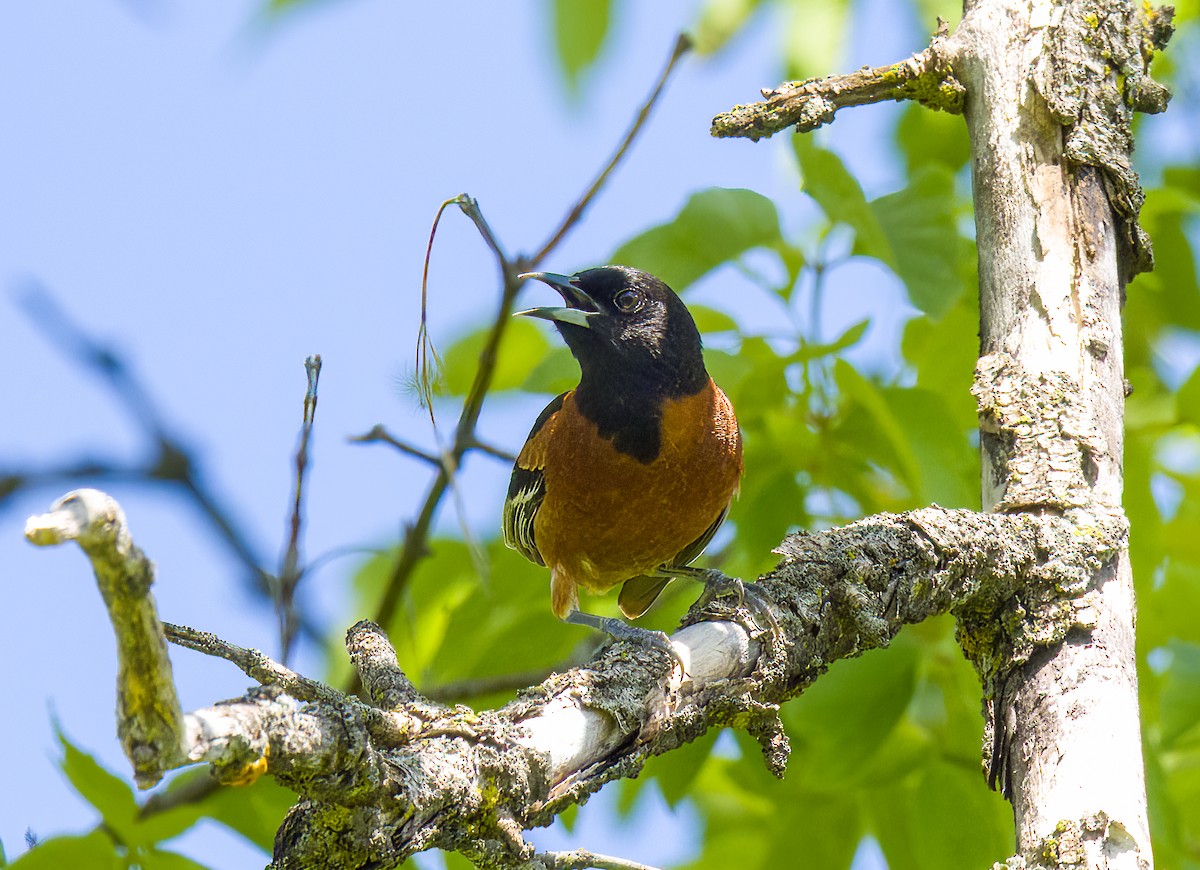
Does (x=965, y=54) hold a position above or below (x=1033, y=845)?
above

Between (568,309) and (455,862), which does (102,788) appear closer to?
(455,862)

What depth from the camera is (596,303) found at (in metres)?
4.79

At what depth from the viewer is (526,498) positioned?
4996 millimetres

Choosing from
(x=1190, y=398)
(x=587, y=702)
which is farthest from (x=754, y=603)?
(x=1190, y=398)

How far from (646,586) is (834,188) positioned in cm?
252

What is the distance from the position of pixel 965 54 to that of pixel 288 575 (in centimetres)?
291

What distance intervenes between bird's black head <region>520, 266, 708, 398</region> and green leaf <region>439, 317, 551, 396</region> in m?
0.28

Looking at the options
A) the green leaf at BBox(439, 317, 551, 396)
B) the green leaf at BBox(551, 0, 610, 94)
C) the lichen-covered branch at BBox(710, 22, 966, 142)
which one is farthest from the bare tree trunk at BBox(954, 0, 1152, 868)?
the green leaf at BBox(439, 317, 551, 396)

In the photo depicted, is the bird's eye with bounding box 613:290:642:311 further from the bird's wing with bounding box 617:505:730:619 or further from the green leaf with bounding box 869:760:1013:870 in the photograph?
the green leaf with bounding box 869:760:1013:870

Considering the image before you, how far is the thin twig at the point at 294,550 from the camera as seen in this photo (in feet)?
8.09

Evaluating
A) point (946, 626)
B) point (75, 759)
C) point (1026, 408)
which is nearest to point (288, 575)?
point (75, 759)

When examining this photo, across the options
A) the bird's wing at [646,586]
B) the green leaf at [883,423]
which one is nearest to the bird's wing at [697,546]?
the bird's wing at [646,586]

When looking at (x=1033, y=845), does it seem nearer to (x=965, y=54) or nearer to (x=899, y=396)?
(x=899, y=396)

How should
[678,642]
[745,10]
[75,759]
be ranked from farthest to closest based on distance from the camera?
[745,10] < [678,642] < [75,759]
